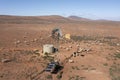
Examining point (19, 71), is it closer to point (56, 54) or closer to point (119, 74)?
point (56, 54)

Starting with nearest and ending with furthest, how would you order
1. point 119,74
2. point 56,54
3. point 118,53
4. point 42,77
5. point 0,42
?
point 42,77 → point 119,74 → point 56,54 → point 118,53 → point 0,42

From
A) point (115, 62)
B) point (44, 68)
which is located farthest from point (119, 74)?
point (44, 68)

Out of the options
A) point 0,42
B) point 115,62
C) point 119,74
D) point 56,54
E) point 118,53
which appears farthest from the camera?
point 0,42

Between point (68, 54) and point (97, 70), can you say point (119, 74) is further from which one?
point (68, 54)

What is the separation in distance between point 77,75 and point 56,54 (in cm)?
495

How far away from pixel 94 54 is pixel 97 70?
4109 mm

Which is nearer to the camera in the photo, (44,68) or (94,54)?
(44,68)

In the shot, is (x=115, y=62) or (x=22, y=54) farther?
(x=22, y=54)

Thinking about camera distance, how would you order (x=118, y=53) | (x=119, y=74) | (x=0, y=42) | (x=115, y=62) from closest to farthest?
(x=119, y=74)
(x=115, y=62)
(x=118, y=53)
(x=0, y=42)

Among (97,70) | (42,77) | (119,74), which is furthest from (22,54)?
(119,74)

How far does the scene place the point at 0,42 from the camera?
25.8 metres

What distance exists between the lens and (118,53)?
21.9 meters

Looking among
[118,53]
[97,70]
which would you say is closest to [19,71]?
[97,70]

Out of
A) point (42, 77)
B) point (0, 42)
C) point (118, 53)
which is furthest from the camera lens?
point (0, 42)
